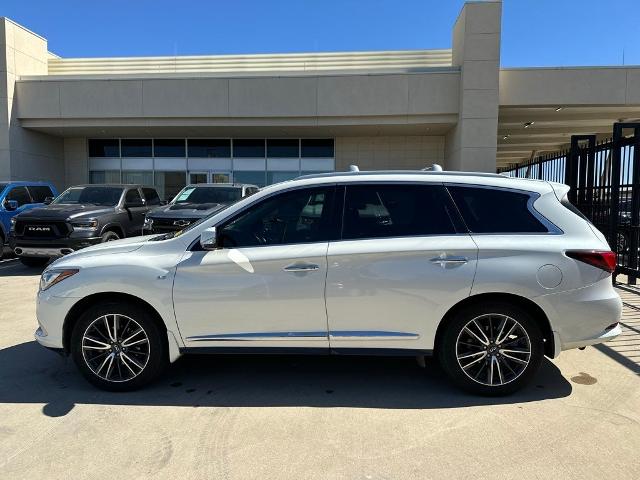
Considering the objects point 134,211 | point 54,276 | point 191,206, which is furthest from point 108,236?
point 54,276

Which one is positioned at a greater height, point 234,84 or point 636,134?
point 234,84

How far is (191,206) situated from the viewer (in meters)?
10.4

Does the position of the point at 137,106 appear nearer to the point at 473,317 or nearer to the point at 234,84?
the point at 234,84

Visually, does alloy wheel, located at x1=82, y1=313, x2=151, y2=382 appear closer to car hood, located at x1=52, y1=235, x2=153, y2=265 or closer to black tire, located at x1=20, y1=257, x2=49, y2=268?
car hood, located at x1=52, y1=235, x2=153, y2=265

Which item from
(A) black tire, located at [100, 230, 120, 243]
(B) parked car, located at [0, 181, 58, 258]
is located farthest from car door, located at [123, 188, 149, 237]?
(B) parked car, located at [0, 181, 58, 258]

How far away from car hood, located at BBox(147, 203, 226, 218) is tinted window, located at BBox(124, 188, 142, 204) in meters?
1.26

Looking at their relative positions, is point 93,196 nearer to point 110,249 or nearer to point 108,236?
point 108,236

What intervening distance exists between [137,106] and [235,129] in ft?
11.1

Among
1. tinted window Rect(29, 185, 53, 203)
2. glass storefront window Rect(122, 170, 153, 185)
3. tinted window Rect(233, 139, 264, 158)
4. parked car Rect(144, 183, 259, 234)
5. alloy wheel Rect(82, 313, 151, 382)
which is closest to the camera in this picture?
alloy wheel Rect(82, 313, 151, 382)

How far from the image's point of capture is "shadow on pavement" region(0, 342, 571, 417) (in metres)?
3.78

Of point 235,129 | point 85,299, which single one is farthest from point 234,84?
point 85,299

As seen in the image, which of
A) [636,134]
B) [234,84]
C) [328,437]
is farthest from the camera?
[234,84]

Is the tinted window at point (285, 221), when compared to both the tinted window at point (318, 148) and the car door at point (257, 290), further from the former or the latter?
the tinted window at point (318, 148)

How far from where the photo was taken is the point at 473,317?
371cm
